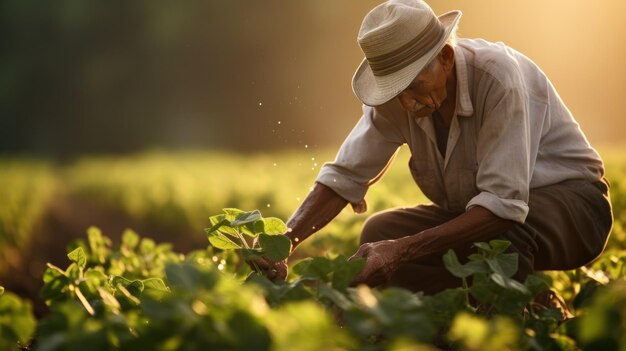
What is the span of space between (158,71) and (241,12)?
3.00 m

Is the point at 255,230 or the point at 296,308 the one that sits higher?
the point at 296,308

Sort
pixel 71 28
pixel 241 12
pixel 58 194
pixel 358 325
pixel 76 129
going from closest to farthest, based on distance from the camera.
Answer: pixel 358 325 < pixel 58 194 < pixel 76 129 < pixel 71 28 < pixel 241 12

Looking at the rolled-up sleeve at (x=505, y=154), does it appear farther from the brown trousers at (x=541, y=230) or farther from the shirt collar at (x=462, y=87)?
the brown trousers at (x=541, y=230)

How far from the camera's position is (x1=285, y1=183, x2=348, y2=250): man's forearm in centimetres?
351

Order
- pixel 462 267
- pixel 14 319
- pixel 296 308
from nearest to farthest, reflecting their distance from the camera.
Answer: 1. pixel 296 308
2. pixel 14 319
3. pixel 462 267

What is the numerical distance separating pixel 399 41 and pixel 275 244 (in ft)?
2.37

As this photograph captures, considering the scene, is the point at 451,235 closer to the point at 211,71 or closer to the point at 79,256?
the point at 79,256

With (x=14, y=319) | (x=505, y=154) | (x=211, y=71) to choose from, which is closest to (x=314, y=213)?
(x=505, y=154)

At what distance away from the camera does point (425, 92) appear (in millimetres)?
3186

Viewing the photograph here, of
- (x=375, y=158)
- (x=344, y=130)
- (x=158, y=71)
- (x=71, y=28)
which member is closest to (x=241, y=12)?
(x=158, y=71)

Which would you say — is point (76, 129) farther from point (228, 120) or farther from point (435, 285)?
point (435, 285)

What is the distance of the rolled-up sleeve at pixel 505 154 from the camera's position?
10.4ft

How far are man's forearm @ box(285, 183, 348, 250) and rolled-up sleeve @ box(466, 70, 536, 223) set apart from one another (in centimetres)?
56

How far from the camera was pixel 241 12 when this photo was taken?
105ft
